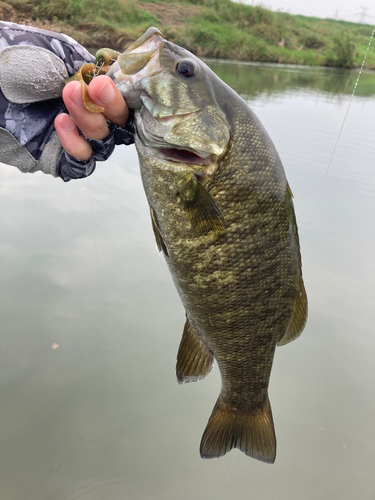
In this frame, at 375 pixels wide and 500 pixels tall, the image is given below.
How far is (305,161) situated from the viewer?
6.47m

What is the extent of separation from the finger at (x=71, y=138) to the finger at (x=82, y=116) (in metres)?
0.06

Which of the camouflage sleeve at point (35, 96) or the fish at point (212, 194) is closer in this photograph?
the fish at point (212, 194)

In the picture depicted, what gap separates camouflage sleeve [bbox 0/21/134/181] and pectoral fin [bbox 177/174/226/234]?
44 centimetres

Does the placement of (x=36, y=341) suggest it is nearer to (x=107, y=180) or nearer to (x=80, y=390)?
(x=80, y=390)

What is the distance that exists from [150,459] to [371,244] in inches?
139

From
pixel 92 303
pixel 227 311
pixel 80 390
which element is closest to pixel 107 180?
pixel 92 303

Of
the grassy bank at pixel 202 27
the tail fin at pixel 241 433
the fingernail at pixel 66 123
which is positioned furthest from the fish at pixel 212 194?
the grassy bank at pixel 202 27

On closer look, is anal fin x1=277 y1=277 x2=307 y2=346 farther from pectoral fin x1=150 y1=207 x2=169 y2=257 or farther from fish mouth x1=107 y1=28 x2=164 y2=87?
fish mouth x1=107 y1=28 x2=164 y2=87

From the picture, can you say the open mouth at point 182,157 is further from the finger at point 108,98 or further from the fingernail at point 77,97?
the fingernail at point 77,97

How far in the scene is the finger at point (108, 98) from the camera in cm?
129

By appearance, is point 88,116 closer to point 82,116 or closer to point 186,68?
point 82,116

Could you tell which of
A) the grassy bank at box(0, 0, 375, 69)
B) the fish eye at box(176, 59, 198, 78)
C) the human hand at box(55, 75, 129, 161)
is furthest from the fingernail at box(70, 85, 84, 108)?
the grassy bank at box(0, 0, 375, 69)

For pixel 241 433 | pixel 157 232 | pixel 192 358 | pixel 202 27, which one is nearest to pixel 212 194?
pixel 157 232

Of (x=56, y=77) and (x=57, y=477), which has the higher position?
(x=56, y=77)
